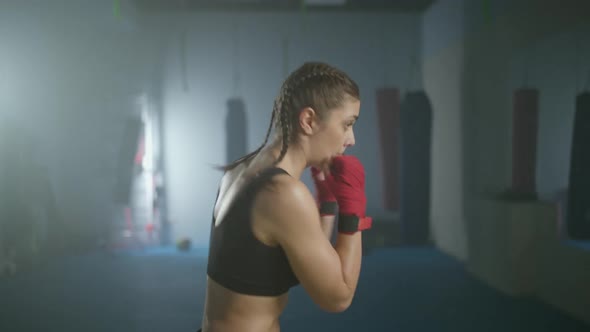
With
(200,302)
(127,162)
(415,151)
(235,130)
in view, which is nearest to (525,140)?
(415,151)

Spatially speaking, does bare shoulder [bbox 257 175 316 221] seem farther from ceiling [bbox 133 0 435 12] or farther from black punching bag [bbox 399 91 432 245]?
ceiling [bbox 133 0 435 12]

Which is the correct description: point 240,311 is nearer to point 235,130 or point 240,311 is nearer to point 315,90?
point 315,90

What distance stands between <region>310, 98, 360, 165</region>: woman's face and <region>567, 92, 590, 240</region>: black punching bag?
2.53m

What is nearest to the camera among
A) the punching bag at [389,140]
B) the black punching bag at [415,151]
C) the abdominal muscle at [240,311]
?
the abdominal muscle at [240,311]

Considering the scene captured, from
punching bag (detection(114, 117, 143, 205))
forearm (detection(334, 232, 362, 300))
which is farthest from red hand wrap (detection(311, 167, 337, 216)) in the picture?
punching bag (detection(114, 117, 143, 205))

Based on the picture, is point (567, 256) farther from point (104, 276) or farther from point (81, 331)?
point (104, 276)

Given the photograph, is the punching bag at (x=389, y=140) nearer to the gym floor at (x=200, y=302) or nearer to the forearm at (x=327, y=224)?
the gym floor at (x=200, y=302)

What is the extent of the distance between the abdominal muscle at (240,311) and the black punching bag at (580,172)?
2.70m

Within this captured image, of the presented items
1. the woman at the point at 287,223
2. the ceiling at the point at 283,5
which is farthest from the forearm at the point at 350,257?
the ceiling at the point at 283,5

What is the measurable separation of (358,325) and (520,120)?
2.20 metres

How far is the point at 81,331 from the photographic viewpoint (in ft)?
9.80

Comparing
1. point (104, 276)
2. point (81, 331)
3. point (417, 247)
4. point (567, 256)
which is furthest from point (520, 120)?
point (104, 276)

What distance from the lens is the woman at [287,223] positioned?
3.25 ft

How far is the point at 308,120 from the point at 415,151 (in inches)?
156
